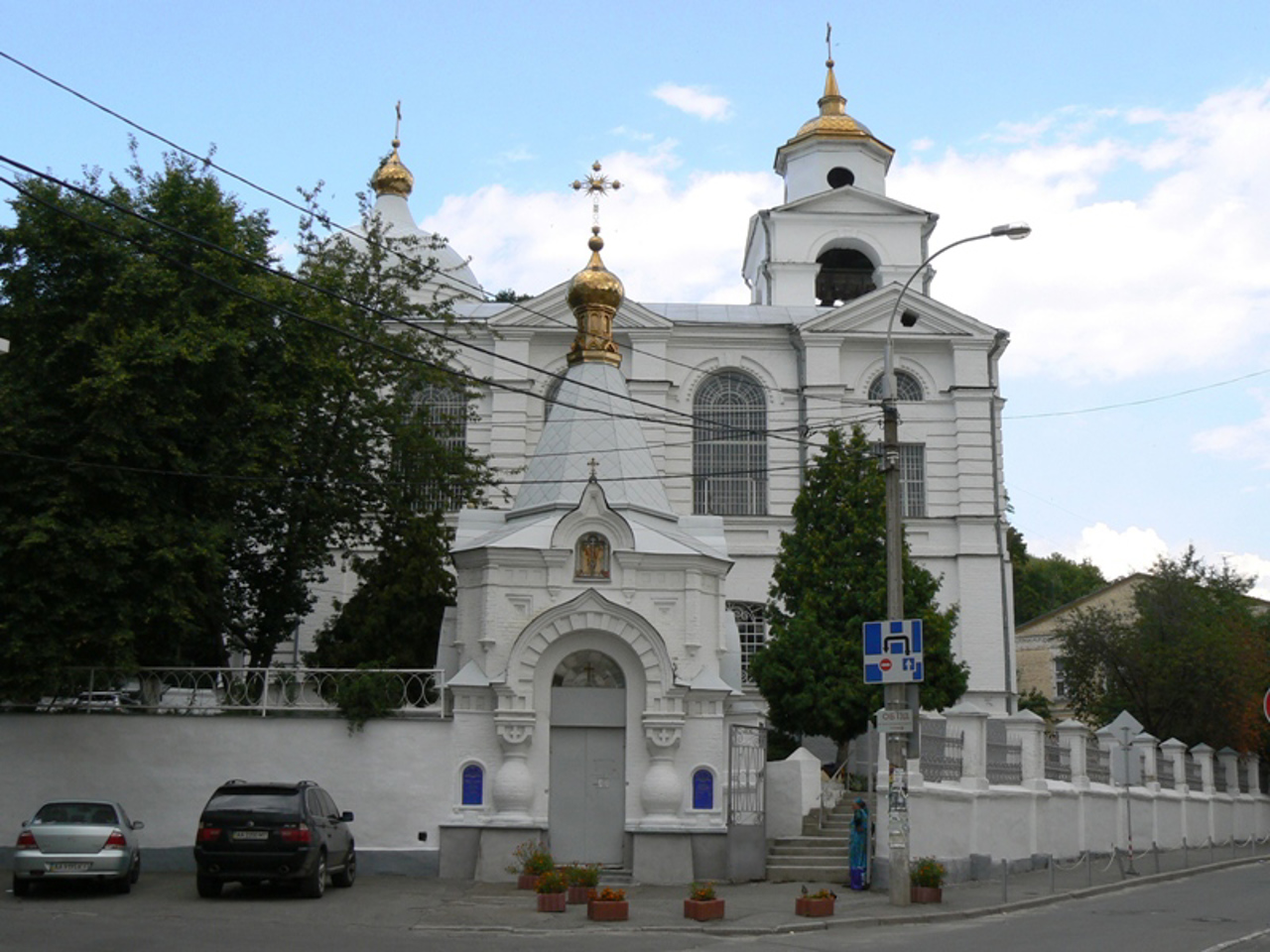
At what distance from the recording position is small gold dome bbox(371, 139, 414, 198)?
44.0 meters

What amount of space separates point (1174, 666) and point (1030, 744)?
594 inches

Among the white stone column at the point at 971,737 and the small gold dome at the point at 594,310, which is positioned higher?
the small gold dome at the point at 594,310

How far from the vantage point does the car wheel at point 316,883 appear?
16938 millimetres

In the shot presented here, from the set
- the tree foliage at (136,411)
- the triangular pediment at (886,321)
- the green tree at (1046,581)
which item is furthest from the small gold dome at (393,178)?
the green tree at (1046,581)

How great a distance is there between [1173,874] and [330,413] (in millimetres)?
17539

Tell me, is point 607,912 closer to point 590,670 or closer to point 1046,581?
point 590,670

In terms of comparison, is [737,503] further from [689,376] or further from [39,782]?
[39,782]

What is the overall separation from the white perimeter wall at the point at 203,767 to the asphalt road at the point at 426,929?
147 cm

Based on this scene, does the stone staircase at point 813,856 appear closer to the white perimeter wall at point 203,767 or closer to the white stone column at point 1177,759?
the white perimeter wall at point 203,767

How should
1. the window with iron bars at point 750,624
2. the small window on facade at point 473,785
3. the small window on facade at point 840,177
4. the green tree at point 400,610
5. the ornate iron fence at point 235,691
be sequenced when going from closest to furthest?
the small window on facade at point 473,785 < the ornate iron fence at point 235,691 < the green tree at point 400,610 < the window with iron bars at point 750,624 < the small window on facade at point 840,177

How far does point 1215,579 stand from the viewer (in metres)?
45.1

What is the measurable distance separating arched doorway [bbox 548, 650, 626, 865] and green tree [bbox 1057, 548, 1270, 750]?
72.0ft

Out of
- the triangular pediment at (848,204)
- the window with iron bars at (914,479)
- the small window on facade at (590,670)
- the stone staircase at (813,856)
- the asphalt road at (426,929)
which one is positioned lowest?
the asphalt road at (426,929)

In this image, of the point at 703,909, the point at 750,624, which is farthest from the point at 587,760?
the point at 750,624
